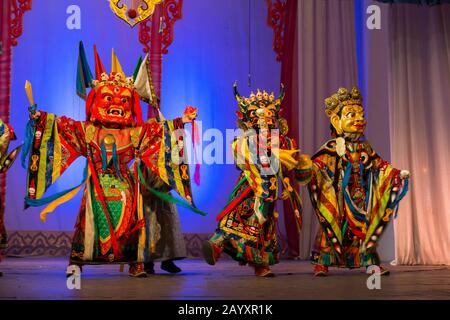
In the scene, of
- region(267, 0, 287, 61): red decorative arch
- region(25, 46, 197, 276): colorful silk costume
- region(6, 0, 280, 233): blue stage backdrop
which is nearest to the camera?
region(25, 46, 197, 276): colorful silk costume

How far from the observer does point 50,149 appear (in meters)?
4.45

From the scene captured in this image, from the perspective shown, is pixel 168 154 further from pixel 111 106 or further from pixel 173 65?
pixel 173 65

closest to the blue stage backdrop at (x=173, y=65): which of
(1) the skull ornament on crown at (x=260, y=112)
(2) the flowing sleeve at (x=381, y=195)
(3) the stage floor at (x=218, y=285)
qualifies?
(3) the stage floor at (x=218, y=285)

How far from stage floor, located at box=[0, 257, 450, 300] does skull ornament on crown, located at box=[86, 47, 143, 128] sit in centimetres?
100

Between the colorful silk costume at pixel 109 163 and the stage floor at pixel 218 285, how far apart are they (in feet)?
0.73

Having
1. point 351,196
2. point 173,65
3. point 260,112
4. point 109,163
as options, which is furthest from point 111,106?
point 173,65

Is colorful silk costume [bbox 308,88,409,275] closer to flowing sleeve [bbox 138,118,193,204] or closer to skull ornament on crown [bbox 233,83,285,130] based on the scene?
skull ornament on crown [bbox 233,83,285,130]

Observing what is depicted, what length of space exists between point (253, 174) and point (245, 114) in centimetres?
48

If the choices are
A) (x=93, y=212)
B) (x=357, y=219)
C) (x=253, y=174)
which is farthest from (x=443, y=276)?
(x=93, y=212)

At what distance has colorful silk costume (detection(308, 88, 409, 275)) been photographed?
4.67 meters

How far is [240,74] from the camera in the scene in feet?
23.9

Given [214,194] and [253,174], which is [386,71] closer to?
[214,194]

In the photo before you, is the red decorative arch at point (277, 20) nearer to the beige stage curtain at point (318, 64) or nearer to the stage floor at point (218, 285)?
the beige stage curtain at point (318, 64)

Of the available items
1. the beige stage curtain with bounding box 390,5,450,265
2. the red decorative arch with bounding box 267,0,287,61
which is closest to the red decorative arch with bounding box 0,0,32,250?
the red decorative arch with bounding box 267,0,287,61
